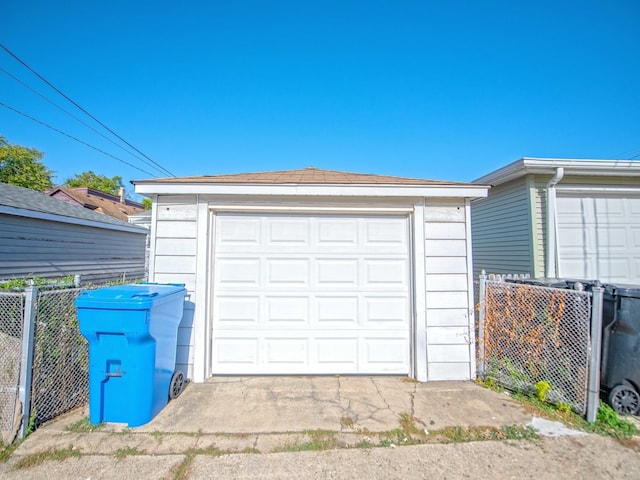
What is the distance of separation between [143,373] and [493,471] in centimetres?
292

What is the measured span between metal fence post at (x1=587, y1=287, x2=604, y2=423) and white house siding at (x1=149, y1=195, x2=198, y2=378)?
4155 mm

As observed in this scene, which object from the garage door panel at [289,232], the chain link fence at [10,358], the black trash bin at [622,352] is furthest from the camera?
the garage door panel at [289,232]

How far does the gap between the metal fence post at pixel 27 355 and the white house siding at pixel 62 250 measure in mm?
5546

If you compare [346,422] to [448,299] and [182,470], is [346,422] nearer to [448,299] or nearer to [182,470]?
[182,470]

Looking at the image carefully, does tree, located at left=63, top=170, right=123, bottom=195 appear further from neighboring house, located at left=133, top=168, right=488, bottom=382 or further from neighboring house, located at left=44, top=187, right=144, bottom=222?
neighboring house, located at left=133, top=168, right=488, bottom=382

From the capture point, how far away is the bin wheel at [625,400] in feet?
8.85

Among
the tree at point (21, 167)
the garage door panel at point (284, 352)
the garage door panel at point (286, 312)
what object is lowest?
the garage door panel at point (284, 352)

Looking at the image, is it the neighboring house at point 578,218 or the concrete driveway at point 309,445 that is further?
the neighboring house at point 578,218

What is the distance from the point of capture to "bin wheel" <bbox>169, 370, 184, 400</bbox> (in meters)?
2.97

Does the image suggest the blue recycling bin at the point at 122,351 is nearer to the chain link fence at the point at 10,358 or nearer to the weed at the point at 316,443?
the chain link fence at the point at 10,358

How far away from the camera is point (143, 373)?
2512 millimetres

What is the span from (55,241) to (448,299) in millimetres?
9453

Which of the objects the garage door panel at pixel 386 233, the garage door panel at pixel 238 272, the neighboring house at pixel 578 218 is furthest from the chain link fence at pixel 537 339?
the garage door panel at pixel 238 272

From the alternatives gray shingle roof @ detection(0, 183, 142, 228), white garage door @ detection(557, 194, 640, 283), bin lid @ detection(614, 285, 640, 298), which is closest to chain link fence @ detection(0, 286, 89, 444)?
gray shingle roof @ detection(0, 183, 142, 228)
